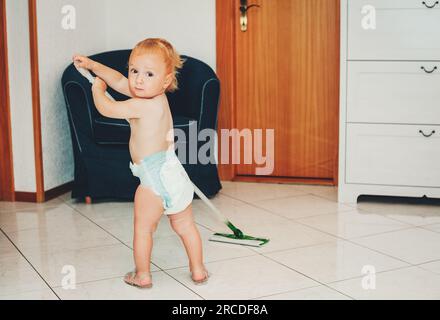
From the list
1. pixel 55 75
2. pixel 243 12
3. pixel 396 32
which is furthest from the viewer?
pixel 243 12

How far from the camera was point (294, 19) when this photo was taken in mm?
3949

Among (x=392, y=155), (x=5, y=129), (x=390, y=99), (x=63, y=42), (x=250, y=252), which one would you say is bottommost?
(x=250, y=252)

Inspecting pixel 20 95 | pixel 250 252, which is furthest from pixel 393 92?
pixel 20 95

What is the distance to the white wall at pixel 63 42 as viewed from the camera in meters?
3.55

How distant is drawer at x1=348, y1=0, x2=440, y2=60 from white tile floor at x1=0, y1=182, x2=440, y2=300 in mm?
765

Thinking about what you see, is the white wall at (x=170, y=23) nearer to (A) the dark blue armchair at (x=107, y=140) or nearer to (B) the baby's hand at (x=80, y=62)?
(A) the dark blue armchair at (x=107, y=140)

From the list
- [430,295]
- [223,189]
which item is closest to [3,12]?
[223,189]

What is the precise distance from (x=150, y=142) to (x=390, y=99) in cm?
163

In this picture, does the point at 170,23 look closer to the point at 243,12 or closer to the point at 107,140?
the point at 243,12

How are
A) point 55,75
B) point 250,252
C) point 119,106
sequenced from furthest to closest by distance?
1. point 55,75
2. point 250,252
3. point 119,106

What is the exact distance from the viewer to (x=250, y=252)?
8.90 feet

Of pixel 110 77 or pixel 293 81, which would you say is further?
pixel 293 81

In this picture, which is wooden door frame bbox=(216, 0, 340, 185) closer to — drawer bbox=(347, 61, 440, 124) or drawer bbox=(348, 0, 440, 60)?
drawer bbox=(347, 61, 440, 124)

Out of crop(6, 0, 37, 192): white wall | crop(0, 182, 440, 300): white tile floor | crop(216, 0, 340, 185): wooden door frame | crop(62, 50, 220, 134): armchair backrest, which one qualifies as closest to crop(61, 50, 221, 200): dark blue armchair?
crop(62, 50, 220, 134): armchair backrest
